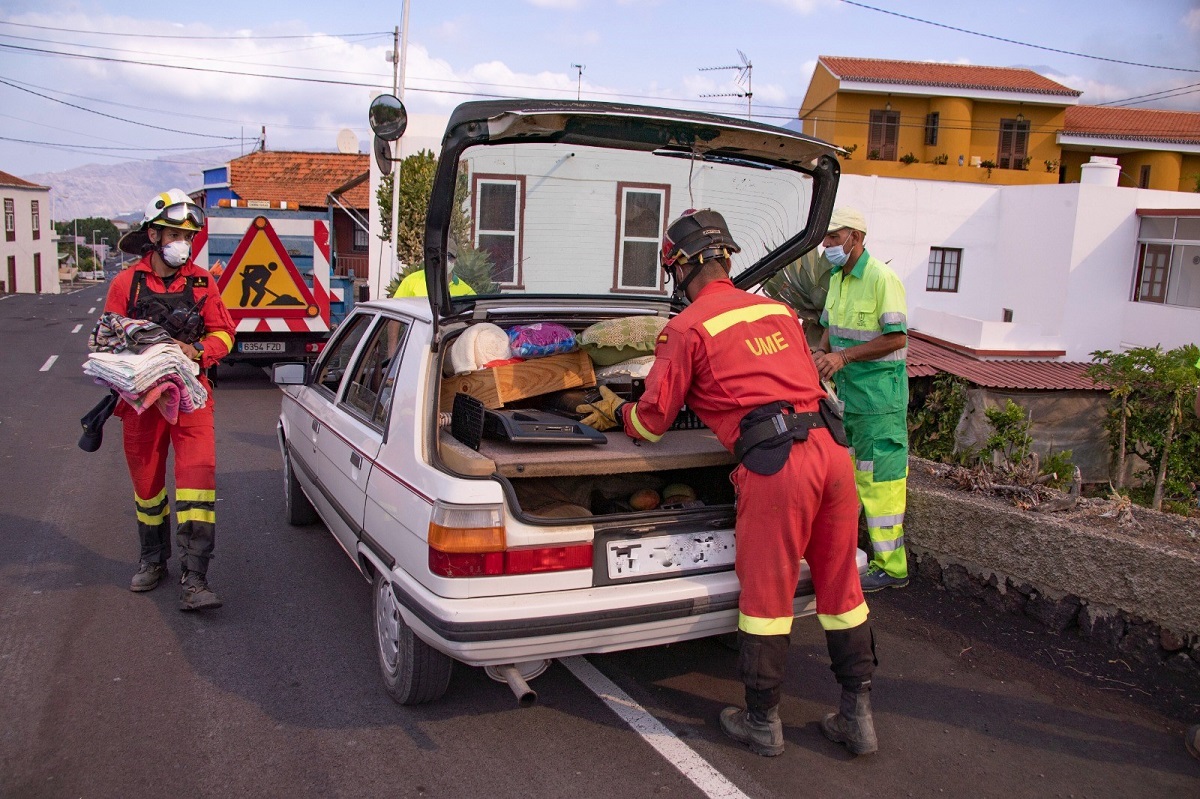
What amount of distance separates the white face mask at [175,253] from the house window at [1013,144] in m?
35.3

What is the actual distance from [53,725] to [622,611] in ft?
7.24

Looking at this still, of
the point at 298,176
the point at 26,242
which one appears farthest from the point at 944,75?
the point at 26,242

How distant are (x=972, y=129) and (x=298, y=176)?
A: 24648 mm

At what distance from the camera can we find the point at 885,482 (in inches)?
179

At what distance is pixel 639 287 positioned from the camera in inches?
196

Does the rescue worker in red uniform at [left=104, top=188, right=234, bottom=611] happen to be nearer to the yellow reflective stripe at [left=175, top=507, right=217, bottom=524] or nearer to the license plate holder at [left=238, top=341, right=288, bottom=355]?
the yellow reflective stripe at [left=175, top=507, right=217, bottom=524]

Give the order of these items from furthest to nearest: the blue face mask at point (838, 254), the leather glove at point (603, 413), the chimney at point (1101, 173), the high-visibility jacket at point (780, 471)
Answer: the chimney at point (1101, 173) → the blue face mask at point (838, 254) → the leather glove at point (603, 413) → the high-visibility jacket at point (780, 471)

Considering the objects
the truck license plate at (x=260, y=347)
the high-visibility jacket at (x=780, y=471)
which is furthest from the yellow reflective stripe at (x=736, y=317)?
the truck license plate at (x=260, y=347)

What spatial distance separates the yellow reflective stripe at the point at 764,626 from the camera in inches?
128

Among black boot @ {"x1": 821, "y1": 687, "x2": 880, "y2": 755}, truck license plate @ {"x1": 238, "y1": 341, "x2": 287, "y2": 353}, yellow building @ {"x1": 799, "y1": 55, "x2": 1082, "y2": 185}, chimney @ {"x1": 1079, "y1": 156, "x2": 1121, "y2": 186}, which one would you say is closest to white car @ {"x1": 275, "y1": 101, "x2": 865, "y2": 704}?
black boot @ {"x1": 821, "y1": 687, "x2": 880, "y2": 755}

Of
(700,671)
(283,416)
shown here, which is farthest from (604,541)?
(283,416)

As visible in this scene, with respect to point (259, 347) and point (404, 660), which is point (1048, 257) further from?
point (404, 660)

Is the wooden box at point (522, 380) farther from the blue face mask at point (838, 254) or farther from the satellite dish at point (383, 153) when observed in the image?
the satellite dish at point (383, 153)

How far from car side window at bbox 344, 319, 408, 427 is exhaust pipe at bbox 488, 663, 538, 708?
47.8 inches
